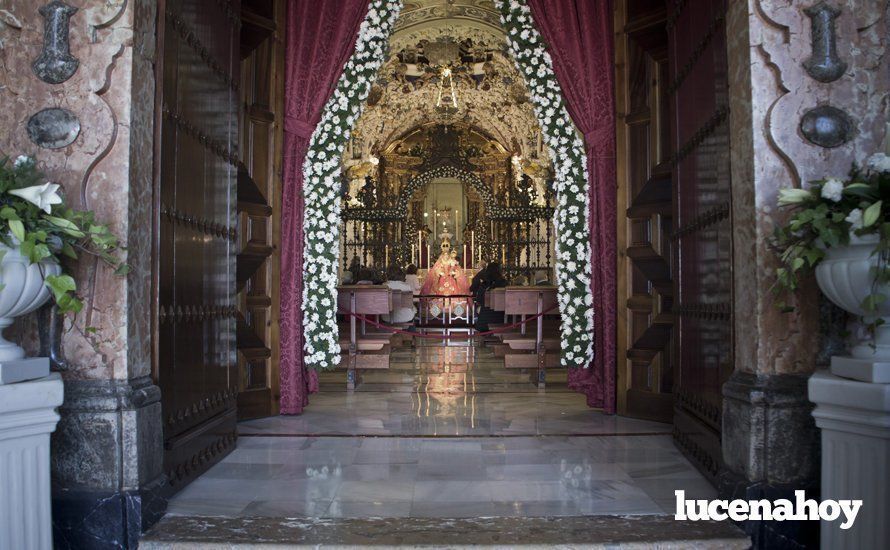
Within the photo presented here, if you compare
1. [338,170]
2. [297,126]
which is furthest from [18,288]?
[338,170]

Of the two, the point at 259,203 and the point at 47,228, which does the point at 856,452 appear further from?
the point at 259,203

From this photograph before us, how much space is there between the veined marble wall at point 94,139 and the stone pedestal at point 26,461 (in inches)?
13.5

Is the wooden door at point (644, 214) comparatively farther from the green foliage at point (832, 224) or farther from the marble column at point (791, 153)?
the green foliage at point (832, 224)

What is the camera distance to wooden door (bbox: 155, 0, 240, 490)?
3564 mm

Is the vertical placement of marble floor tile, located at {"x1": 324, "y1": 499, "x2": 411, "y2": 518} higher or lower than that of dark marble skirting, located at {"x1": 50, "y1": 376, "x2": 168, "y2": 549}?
lower

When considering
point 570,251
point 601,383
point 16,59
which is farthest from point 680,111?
point 16,59

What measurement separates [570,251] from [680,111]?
2.14 metres

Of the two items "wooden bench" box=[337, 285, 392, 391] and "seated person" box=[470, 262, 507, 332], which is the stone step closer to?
"wooden bench" box=[337, 285, 392, 391]

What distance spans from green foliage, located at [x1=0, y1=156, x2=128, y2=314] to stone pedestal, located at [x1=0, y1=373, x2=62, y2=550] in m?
0.34

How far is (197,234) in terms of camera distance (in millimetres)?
4043

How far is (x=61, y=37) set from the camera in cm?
311

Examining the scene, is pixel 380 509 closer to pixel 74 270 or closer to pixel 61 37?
pixel 74 270

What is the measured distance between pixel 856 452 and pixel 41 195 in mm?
3204

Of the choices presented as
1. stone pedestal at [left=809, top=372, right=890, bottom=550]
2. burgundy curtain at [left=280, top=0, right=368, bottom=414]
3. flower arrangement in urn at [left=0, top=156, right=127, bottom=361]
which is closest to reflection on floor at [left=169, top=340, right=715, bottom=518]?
burgundy curtain at [left=280, top=0, right=368, bottom=414]
